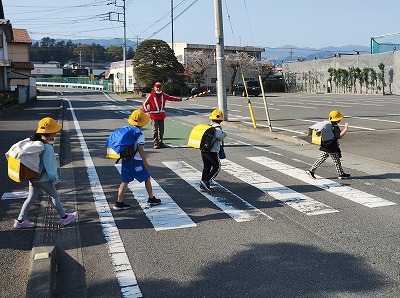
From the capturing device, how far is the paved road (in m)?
4.18

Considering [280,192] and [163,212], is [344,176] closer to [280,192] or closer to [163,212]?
[280,192]

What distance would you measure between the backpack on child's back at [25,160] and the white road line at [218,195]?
2659 millimetres

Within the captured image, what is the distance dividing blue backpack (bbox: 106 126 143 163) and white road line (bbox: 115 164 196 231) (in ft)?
2.86

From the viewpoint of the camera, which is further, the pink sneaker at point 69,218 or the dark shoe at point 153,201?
the dark shoe at point 153,201

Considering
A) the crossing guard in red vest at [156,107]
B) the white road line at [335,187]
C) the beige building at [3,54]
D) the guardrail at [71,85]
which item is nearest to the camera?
the white road line at [335,187]

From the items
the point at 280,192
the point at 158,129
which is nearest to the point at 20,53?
the point at 158,129

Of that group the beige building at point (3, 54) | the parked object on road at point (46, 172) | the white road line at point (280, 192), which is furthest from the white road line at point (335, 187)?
the beige building at point (3, 54)

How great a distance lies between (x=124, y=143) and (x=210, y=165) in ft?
5.92

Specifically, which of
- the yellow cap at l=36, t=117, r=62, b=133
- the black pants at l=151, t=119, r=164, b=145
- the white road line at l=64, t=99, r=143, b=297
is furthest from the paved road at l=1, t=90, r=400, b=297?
the black pants at l=151, t=119, r=164, b=145

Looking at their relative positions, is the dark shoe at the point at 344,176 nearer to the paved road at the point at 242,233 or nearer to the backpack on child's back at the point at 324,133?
the paved road at the point at 242,233

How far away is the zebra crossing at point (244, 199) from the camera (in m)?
6.22

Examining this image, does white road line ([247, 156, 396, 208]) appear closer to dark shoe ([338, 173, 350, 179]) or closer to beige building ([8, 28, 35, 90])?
dark shoe ([338, 173, 350, 179])

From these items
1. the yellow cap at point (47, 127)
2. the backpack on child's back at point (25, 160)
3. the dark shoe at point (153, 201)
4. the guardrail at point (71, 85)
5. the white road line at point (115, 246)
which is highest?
the guardrail at point (71, 85)

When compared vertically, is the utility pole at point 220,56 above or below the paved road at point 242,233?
above
